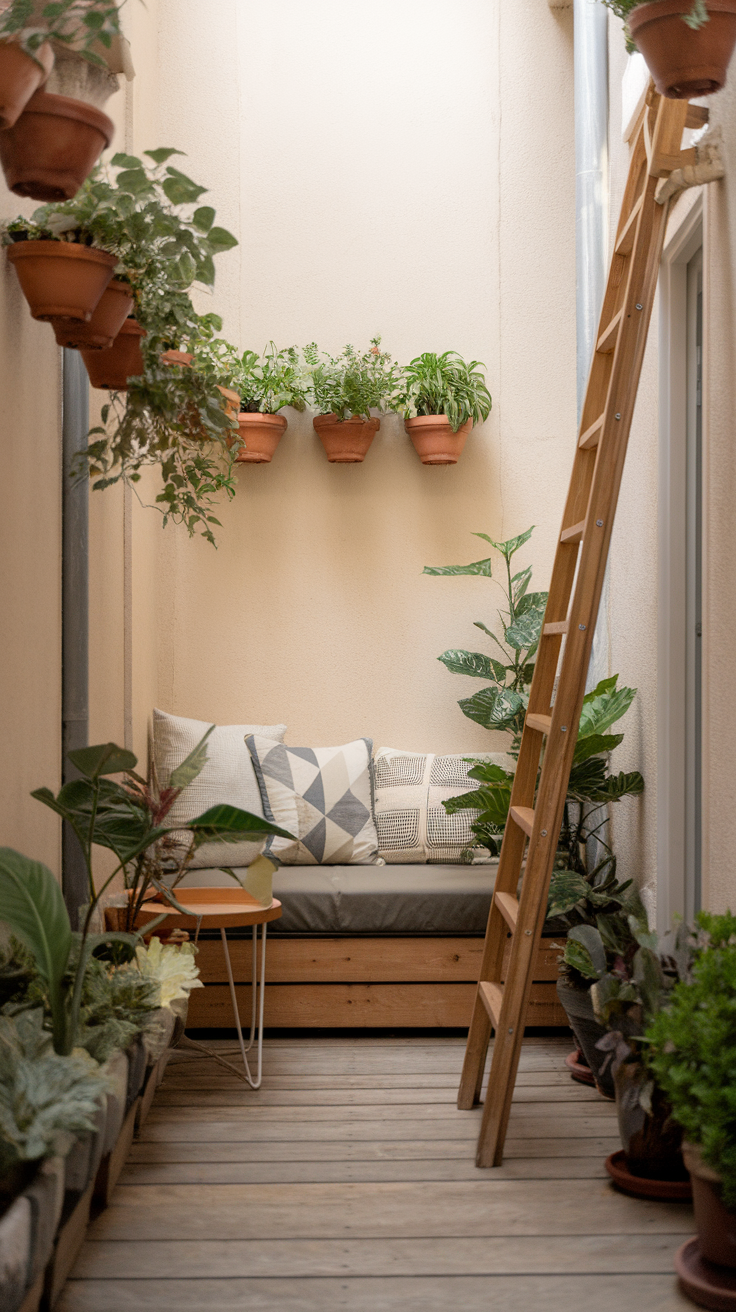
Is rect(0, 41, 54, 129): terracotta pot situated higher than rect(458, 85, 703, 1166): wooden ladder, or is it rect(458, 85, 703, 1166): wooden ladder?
rect(0, 41, 54, 129): terracotta pot

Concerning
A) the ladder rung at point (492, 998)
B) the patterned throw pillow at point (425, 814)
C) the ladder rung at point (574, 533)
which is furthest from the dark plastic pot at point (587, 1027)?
the ladder rung at point (574, 533)

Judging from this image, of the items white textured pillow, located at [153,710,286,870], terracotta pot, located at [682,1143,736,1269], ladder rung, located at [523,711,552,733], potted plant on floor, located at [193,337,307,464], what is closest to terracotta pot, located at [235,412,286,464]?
potted plant on floor, located at [193,337,307,464]

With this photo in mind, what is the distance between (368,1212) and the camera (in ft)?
7.29

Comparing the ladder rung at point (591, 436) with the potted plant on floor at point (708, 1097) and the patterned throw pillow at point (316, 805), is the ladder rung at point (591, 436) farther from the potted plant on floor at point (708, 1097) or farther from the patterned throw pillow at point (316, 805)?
the patterned throw pillow at point (316, 805)

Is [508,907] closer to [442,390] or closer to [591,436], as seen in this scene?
[591,436]

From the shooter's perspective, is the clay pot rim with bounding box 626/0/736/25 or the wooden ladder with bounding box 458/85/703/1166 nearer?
the clay pot rim with bounding box 626/0/736/25

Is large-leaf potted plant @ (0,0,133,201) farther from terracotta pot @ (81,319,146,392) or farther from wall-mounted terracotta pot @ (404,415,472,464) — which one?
wall-mounted terracotta pot @ (404,415,472,464)

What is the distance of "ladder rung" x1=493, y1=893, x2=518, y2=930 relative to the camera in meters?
2.55

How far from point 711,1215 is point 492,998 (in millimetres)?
883

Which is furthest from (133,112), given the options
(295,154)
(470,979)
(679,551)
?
(470,979)

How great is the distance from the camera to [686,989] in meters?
1.92

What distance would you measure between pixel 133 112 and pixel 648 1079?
3.34 metres

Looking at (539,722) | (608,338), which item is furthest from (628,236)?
(539,722)

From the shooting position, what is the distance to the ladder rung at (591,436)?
8.68 ft
